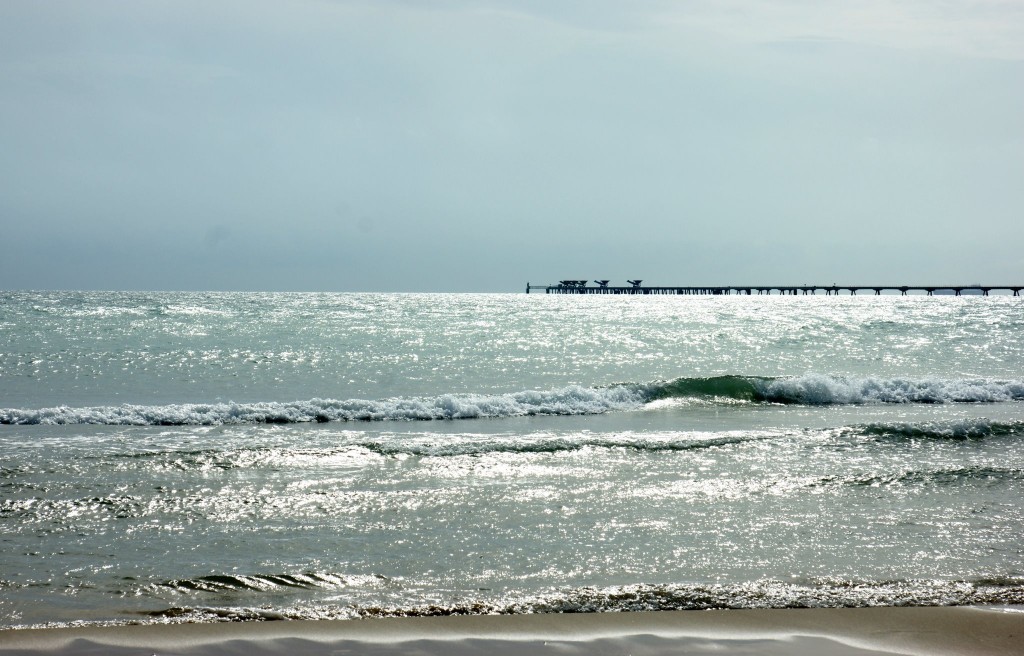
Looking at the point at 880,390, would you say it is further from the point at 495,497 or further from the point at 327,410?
the point at 495,497

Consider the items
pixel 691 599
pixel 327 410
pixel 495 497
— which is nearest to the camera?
pixel 691 599

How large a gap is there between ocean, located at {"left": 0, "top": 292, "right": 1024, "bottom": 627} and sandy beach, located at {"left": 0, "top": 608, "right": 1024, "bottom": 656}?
23 cm

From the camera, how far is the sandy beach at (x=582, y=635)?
5.14m

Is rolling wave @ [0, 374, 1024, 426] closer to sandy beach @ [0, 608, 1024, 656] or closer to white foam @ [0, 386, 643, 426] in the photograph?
white foam @ [0, 386, 643, 426]

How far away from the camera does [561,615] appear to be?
228 inches

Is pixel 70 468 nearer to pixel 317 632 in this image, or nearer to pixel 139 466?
pixel 139 466

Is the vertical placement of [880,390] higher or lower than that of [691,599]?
lower

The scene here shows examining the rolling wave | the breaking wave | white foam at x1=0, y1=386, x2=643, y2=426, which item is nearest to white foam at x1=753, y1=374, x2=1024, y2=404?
the rolling wave

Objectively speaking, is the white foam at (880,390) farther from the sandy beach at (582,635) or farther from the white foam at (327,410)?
the sandy beach at (582,635)

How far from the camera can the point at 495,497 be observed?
9414 mm

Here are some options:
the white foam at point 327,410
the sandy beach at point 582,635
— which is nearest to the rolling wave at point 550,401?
Result: the white foam at point 327,410

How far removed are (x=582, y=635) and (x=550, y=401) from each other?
50.6ft

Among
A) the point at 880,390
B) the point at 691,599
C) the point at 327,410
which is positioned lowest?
the point at 327,410

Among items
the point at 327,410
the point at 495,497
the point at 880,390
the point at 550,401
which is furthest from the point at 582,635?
the point at 880,390
